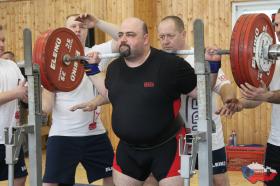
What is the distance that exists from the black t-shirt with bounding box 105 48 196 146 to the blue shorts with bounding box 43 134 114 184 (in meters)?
0.77

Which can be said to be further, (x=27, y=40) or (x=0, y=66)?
(x=0, y=66)

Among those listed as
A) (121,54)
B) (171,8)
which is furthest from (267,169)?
(171,8)

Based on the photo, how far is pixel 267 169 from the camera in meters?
3.12

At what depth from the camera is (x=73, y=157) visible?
11.8 feet

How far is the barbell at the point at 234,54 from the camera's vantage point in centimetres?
257

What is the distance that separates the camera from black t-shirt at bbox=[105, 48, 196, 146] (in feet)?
9.23

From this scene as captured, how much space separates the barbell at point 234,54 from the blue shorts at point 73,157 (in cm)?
49

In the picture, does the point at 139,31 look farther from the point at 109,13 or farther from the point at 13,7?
the point at 13,7

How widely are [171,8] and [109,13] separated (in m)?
0.99

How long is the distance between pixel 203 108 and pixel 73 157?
1406 millimetres

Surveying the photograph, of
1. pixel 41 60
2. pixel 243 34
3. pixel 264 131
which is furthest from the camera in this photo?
pixel 264 131

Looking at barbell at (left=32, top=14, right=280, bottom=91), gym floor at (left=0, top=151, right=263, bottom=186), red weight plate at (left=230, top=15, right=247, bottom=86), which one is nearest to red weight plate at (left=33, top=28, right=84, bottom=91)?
barbell at (left=32, top=14, right=280, bottom=91)

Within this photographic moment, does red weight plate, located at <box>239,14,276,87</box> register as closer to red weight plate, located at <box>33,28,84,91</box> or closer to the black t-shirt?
the black t-shirt

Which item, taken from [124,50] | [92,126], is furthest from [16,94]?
[124,50]
